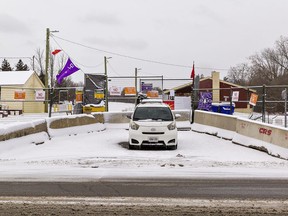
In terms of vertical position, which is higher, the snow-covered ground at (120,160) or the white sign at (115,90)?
the white sign at (115,90)

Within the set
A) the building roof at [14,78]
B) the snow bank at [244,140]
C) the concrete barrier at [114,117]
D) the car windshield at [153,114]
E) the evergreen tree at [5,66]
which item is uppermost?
the evergreen tree at [5,66]

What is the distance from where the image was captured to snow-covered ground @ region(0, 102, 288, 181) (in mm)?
8508

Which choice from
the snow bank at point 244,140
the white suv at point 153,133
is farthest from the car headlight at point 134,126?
the snow bank at point 244,140

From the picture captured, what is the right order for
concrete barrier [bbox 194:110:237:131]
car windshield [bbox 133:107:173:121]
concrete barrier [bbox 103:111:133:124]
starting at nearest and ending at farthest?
car windshield [bbox 133:107:173:121]
concrete barrier [bbox 194:110:237:131]
concrete barrier [bbox 103:111:133:124]

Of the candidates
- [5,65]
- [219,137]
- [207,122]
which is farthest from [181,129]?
[5,65]

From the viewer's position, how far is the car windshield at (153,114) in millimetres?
13648

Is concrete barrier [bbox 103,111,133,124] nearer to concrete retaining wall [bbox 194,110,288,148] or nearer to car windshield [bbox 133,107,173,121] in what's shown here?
concrete retaining wall [bbox 194,110,288,148]

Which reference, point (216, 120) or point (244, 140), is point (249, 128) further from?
point (216, 120)

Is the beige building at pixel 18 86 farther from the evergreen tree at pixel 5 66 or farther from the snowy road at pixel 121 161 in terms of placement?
the evergreen tree at pixel 5 66

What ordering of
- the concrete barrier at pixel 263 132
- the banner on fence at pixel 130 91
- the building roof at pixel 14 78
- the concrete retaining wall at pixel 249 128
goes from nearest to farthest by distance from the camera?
the concrete barrier at pixel 263 132 → the concrete retaining wall at pixel 249 128 → the banner on fence at pixel 130 91 → the building roof at pixel 14 78

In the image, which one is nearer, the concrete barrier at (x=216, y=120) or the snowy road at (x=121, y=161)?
the snowy road at (x=121, y=161)

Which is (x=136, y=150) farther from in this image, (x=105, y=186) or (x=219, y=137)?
(x=105, y=186)

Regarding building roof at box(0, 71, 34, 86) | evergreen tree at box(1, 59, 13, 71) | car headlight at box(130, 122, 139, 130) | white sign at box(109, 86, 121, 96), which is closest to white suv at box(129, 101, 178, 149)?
car headlight at box(130, 122, 139, 130)

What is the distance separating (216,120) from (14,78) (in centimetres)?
3794
